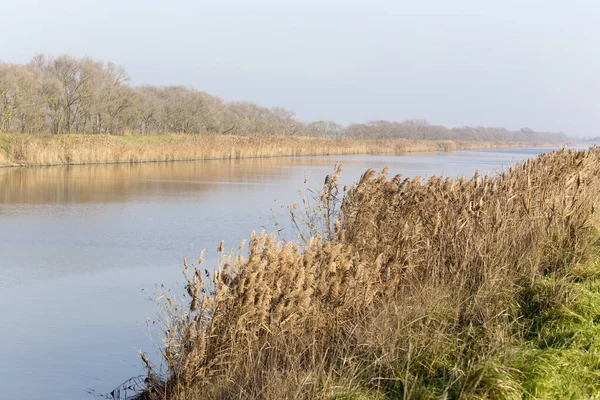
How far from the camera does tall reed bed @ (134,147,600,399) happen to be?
13.3ft

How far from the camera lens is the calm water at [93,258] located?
6219 millimetres

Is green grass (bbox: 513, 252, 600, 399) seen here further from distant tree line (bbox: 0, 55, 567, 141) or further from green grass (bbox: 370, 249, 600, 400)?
distant tree line (bbox: 0, 55, 567, 141)

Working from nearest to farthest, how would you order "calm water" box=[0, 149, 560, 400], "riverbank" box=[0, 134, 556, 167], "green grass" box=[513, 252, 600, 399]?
1. "green grass" box=[513, 252, 600, 399]
2. "calm water" box=[0, 149, 560, 400]
3. "riverbank" box=[0, 134, 556, 167]

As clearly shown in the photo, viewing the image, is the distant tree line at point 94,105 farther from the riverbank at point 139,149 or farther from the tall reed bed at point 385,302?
the tall reed bed at point 385,302

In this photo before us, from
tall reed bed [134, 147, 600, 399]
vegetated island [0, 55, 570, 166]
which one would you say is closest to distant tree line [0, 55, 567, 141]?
vegetated island [0, 55, 570, 166]

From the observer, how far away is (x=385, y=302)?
5.50m

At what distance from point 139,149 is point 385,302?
29076 mm

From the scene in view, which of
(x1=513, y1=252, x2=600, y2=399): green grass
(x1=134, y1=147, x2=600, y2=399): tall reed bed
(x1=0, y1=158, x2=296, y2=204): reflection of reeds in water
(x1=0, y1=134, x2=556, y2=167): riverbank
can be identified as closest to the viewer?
(x1=513, y1=252, x2=600, y2=399): green grass

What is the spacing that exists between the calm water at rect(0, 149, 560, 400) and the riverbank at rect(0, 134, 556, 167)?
5.68 metres

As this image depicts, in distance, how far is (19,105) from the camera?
30656mm

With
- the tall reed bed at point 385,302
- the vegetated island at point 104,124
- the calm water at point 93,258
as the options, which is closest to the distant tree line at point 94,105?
the vegetated island at point 104,124

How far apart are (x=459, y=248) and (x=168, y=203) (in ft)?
39.8

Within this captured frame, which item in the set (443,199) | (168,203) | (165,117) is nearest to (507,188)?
(443,199)

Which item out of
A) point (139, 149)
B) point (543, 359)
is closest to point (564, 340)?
point (543, 359)
